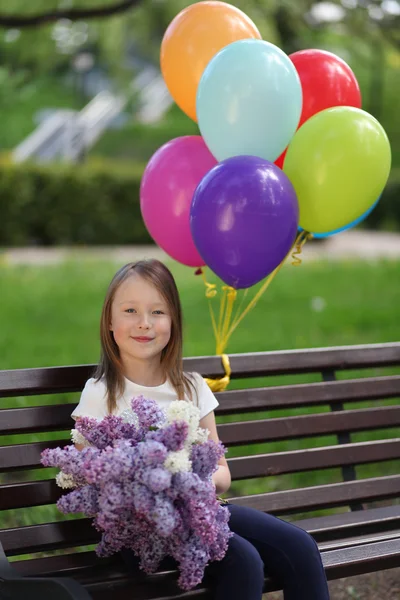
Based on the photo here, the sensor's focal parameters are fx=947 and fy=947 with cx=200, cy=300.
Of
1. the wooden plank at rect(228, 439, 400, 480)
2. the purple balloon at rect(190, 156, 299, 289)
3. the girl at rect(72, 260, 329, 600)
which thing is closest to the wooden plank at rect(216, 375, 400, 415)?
the wooden plank at rect(228, 439, 400, 480)

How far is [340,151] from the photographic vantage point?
2967 millimetres

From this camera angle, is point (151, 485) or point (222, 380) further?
point (222, 380)

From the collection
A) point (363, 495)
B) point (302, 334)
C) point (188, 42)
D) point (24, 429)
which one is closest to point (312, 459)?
point (363, 495)

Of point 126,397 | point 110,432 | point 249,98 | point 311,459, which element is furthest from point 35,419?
→ point 249,98

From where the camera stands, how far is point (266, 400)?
Answer: 337 centimetres

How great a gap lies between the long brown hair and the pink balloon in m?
0.41

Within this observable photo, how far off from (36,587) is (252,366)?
1.27 metres

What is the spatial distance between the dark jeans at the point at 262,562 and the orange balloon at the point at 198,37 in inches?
58.9

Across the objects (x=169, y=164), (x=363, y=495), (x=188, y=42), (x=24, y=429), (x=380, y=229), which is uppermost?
(x=188, y=42)

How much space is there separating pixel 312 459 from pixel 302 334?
3.96m

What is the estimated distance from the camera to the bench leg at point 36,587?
2.24 m

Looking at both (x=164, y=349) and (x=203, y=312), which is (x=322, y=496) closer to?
(x=164, y=349)

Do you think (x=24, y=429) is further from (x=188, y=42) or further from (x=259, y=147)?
(x=188, y=42)

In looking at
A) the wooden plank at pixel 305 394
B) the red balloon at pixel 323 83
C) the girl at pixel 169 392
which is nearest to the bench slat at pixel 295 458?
the wooden plank at pixel 305 394
